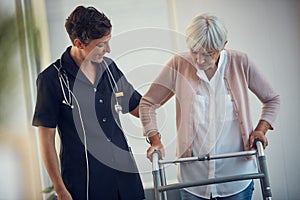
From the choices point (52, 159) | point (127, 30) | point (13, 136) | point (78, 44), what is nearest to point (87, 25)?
point (78, 44)

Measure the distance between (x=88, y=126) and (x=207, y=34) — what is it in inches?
20.5

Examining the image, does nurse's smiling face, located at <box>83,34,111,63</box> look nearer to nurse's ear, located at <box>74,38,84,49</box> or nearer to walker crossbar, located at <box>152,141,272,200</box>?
nurse's ear, located at <box>74,38,84,49</box>

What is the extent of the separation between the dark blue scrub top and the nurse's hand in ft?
0.32

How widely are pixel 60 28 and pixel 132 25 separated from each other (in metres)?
0.30

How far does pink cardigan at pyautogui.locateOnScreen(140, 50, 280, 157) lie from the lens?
5.17 feet

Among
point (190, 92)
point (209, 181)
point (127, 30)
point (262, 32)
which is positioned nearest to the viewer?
point (209, 181)

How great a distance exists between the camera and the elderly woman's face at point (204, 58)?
1.55m

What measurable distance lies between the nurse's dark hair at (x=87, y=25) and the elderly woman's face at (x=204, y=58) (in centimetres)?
32

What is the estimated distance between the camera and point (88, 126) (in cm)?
159

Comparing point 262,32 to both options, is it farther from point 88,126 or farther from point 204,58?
point 88,126

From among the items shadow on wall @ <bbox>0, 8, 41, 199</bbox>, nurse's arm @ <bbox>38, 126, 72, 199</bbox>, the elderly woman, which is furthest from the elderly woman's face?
shadow on wall @ <bbox>0, 8, 41, 199</bbox>

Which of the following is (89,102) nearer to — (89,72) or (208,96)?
(89,72)

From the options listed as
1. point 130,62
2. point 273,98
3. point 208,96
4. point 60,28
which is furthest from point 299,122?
point 60,28

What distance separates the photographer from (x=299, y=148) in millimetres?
1972
